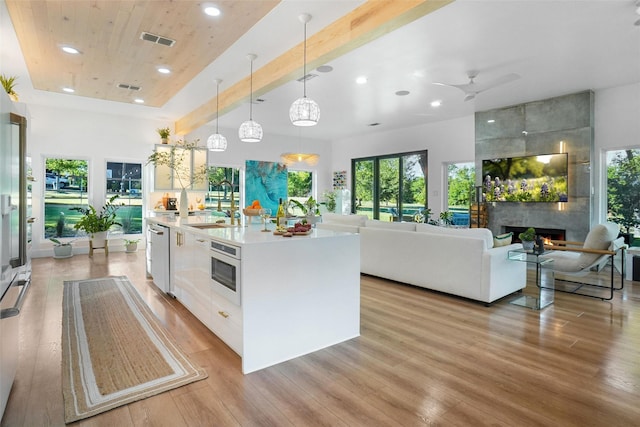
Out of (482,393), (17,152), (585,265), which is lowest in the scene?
(482,393)

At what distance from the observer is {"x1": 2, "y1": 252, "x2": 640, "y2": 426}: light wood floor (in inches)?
76.8

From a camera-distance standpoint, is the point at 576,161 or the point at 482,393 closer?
the point at 482,393

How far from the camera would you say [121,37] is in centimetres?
394

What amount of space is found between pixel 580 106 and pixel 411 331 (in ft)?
17.5

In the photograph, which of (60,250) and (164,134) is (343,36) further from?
(60,250)

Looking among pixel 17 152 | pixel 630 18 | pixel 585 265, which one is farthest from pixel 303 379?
pixel 630 18

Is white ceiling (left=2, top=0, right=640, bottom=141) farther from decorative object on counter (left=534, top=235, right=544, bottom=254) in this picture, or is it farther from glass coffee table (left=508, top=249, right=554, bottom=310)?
glass coffee table (left=508, top=249, right=554, bottom=310)

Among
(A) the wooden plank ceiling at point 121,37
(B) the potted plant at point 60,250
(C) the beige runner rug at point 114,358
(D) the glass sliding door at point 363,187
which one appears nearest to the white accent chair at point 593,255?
(C) the beige runner rug at point 114,358

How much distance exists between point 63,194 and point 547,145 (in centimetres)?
961

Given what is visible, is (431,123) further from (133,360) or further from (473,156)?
(133,360)

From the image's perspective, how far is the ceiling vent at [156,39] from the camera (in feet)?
12.7

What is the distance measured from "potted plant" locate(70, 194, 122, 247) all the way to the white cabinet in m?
1.12

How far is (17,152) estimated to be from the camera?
2.24 m

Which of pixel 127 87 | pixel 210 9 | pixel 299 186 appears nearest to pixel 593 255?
pixel 210 9
